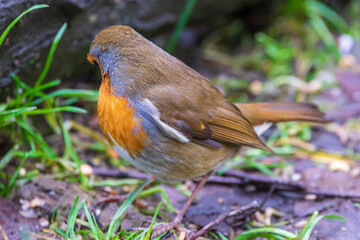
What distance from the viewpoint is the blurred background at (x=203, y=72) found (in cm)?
314

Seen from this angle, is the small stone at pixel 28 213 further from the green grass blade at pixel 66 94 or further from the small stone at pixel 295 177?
the small stone at pixel 295 177

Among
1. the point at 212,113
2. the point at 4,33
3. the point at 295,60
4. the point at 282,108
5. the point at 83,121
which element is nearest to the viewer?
the point at 4,33

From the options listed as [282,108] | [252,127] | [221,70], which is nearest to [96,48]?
[252,127]

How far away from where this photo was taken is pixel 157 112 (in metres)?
Result: 2.69

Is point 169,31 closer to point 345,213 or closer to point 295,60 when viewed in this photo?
point 295,60

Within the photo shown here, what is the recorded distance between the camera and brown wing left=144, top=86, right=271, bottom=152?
2.76 metres

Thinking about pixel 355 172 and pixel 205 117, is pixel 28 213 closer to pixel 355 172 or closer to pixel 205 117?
pixel 205 117

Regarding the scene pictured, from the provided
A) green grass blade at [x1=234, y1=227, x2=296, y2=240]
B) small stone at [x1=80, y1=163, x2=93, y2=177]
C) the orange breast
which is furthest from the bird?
small stone at [x1=80, y1=163, x2=93, y2=177]

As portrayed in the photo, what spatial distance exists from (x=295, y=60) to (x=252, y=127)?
216cm

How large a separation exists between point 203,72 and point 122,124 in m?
2.74

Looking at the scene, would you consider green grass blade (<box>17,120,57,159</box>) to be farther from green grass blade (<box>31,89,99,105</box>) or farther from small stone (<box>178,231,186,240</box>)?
small stone (<box>178,231,186,240</box>)

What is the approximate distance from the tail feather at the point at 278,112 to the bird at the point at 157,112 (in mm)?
323

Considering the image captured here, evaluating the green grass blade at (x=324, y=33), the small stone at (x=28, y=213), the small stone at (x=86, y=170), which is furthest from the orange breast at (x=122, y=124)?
the green grass blade at (x=324, y=33)

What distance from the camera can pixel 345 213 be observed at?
3.06 metres
